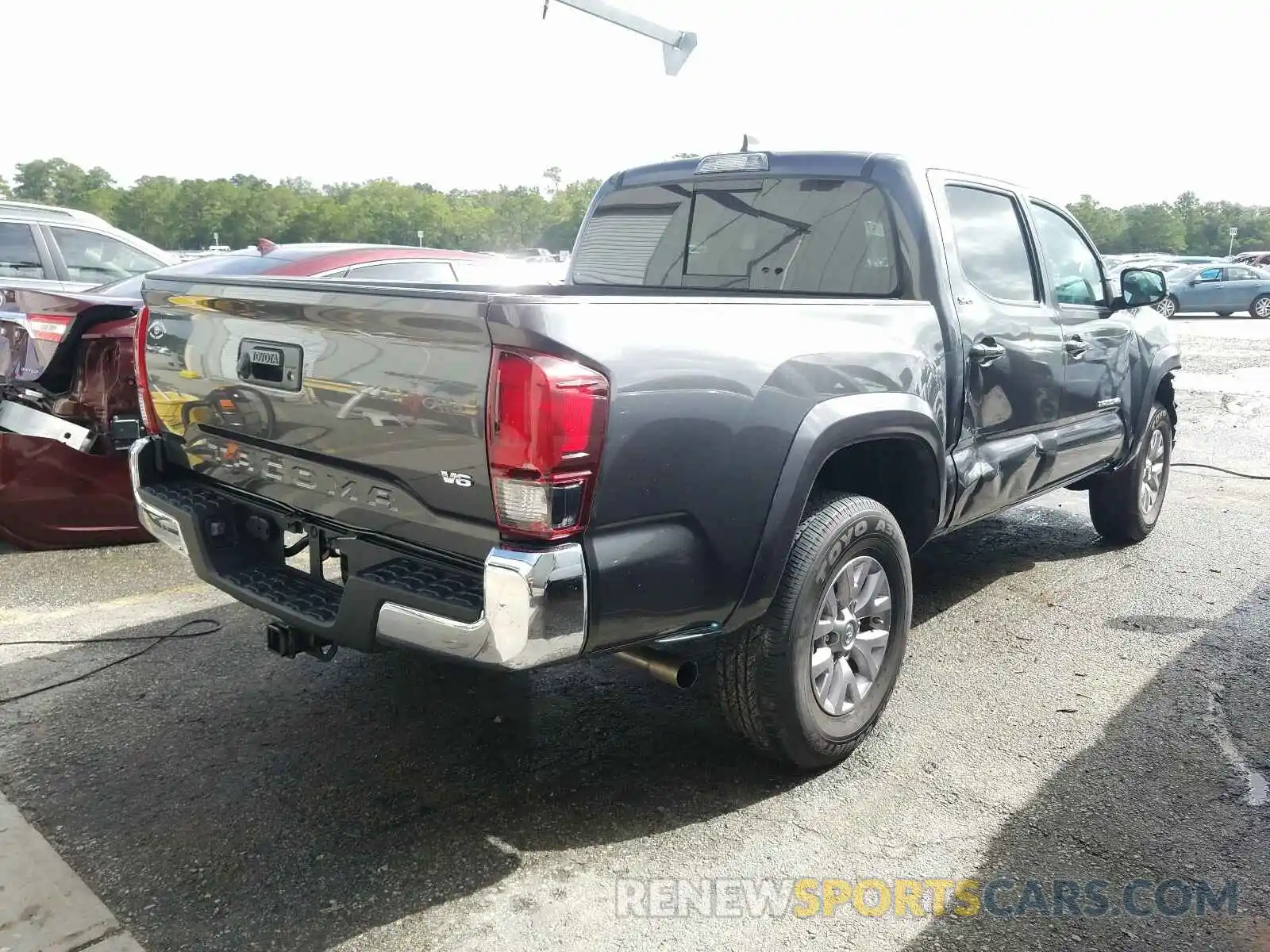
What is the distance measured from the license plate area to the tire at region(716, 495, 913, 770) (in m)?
1.43

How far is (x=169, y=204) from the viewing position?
8800 centimetres

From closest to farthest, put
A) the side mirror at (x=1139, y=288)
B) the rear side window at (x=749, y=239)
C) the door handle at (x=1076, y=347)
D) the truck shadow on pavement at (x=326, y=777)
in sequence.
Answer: the truck shadow on pavement at (x=326, y=777) < the rear side window at (x=749, y=239) < the door handle at (x=1076, y=347) < the side mirror at (x=1139, y=288)

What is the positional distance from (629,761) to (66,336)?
3.74 m

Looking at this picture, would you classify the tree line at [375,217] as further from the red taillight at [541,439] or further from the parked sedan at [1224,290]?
the red taillight at [541,439]

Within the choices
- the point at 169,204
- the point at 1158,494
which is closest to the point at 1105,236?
the point at 169,204

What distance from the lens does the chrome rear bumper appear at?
2.22 m

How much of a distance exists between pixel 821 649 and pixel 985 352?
1456mm

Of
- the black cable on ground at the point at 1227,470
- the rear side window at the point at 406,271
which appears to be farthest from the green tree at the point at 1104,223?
the rear side window at the point at 406,271

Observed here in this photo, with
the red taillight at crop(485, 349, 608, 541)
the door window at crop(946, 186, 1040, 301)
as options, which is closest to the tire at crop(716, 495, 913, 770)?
the red taillight at crop(485, 349, 608, 541)

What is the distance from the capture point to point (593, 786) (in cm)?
307

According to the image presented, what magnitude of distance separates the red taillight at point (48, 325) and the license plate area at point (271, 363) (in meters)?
2.78

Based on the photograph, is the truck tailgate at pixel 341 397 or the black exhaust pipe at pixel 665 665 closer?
the truck tailgate at pixel 341 397

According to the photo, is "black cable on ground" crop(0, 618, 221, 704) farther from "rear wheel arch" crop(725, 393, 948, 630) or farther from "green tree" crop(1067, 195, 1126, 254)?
"green tree" crop(1067, 195, 1126, 254)

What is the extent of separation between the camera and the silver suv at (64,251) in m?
8.80
